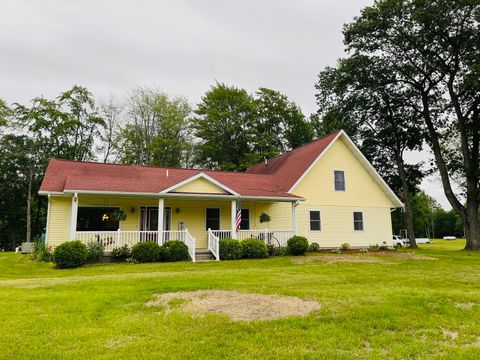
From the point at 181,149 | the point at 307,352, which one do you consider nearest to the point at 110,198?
the point at 307,352

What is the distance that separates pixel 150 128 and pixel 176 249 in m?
23.3

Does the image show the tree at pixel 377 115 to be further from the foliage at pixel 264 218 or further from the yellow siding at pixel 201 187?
the yellow siding at pixel 201 187

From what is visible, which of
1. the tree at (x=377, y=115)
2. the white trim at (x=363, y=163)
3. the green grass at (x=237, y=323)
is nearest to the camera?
the green grass at (x=237, y=323)

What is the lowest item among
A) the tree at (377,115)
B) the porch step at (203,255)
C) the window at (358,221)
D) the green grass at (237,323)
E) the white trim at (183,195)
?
the green grass at (237,323)

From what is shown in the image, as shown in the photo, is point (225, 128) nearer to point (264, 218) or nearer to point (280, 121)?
point (280, 121)

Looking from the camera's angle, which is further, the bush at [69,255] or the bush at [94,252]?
the bush at [94,252]

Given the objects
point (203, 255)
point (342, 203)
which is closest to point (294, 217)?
point (342, 203)

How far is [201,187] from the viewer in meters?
16.0

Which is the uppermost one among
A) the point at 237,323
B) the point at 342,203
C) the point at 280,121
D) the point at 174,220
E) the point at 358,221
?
the point at 280,121

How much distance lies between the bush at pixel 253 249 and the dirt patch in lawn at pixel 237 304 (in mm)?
7786

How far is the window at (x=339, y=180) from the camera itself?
20.1m

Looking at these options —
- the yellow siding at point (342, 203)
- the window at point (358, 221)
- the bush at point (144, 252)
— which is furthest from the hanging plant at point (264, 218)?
the window at point (358, 221)

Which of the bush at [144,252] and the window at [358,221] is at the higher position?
the window at [358,221]

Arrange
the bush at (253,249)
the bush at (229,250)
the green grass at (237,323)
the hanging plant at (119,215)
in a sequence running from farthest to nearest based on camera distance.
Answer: the hanging plant at (119,215), the bush at (253,249), the bush at (229,250), the green grass at (237,323)
